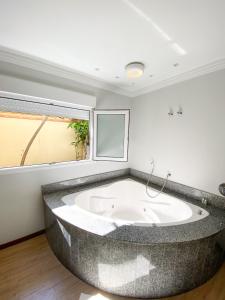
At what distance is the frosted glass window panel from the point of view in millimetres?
2695

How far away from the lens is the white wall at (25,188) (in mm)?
1808

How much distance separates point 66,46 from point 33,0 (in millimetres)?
539

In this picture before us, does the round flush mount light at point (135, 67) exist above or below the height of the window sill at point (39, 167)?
above

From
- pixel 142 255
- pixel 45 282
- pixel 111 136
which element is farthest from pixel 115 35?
pixel 45 282

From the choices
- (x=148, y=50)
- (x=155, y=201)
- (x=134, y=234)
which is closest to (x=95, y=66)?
(x=148, y=50)

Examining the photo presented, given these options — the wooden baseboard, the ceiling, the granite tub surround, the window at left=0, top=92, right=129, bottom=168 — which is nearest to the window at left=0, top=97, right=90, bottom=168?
the window at left=0, top=92, right=129, bottom=168

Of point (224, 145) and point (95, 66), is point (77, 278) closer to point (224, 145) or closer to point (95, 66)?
point (224, 145)

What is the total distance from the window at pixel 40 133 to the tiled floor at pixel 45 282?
111 cm

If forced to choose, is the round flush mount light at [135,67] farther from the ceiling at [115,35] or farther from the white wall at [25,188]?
the white wall at [25,188]

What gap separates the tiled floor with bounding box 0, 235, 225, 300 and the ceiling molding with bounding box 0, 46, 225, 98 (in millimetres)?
2202

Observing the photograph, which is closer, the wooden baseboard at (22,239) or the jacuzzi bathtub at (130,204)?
the wooden baseboard at (22,239)

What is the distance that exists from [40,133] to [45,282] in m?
1.86

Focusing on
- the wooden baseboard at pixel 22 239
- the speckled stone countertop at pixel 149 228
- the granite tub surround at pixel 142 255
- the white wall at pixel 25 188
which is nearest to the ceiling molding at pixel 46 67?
the white wall at pixel 25 188

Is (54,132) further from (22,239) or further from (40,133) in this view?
(22,239)
